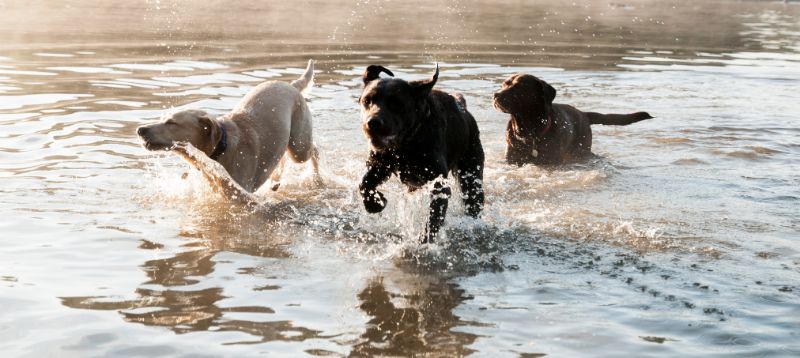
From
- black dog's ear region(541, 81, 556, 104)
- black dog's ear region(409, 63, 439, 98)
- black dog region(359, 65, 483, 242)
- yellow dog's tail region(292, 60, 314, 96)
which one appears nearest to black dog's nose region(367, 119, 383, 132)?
black dog region(359, 65, 483, 242)

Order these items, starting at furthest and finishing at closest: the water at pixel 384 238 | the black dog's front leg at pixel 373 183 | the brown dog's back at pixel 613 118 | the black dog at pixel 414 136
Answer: the brown dog's back at pixel 613 118 < the black dog's front leg at pixel 373 183 < the black dog at pixel 414 136 < the water at pixel 384 238

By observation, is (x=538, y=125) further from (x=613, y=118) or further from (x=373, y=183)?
(x=373, y=183)

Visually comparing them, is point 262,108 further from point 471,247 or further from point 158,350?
point 158,350

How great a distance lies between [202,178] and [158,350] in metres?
3.13

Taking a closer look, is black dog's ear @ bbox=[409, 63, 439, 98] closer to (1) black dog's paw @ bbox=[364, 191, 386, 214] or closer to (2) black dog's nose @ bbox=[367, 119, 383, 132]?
(2) black dog's nose @ bbox=[367, 119, 383, 132]

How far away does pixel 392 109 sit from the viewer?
18.4ft

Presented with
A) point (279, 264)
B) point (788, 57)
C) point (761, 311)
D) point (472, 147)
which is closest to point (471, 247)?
point (472, 147)

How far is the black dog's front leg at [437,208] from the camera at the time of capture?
618cm

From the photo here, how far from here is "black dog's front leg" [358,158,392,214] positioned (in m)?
6.11

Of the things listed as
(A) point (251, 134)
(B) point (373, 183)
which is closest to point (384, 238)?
(B) point (373, 183)

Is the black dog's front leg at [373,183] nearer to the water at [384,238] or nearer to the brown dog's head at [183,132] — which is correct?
the water at [384,238]

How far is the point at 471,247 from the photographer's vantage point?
6.32 meters

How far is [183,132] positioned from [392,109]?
192 centimetres

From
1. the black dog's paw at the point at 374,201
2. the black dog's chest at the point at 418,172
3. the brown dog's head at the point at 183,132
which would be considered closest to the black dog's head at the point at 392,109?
the black dog's chest at the point at 418,172
